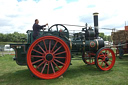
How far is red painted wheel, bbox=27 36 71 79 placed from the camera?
4.02 metres

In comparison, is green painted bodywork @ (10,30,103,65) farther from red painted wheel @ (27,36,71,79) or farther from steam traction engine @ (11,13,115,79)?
red painted wheel @ (27,36,71,79)

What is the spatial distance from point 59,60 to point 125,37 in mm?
6041

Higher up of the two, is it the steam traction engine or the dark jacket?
the dark jacket

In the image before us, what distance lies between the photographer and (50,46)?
4.29 metres

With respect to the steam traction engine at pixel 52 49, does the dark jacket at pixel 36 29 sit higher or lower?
higher

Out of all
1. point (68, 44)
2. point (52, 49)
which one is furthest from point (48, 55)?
point (68, 44)

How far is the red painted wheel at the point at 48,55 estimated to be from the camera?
13.2 feet

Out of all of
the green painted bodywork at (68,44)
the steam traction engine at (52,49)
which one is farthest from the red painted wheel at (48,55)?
the green painted bodywork at (68,44)

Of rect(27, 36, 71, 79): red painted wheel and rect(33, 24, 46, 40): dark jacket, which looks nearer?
rect(27, 36, 71, 79): red painted wheel

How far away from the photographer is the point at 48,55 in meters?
4.15

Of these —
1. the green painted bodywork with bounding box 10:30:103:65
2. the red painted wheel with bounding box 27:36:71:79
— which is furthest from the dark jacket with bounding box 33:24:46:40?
the red painted wheel with bounding box 27:36:71:79

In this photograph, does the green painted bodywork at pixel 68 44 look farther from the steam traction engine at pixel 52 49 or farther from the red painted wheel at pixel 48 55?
the red painted wheel at pixel 48 55

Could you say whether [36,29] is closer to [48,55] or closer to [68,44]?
[48,55]

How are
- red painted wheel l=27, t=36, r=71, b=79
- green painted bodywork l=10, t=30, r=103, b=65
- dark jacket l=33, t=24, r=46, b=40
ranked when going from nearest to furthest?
red painted wheel l=27, t=36, r=71, b=79 → green painted bodywork l=10, t=30, r=103, b=65 → dark jacket l=33, t=24, r=46, b=40
